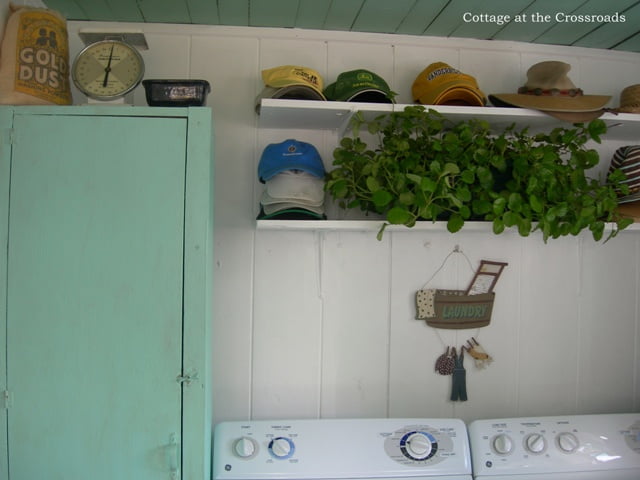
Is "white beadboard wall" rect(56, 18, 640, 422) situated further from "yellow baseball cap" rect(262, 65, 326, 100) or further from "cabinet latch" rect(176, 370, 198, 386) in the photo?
"cabinet latch" rect(176, 370, 198, 386)

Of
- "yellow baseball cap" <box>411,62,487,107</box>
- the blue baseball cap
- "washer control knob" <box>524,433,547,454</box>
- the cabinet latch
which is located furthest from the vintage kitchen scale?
"washer control knob" <box>524,433,547,454</box>

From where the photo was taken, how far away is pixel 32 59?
45.8 inches

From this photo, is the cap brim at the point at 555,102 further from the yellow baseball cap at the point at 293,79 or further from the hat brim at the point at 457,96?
the yellow baseball cap at the point at 293,79

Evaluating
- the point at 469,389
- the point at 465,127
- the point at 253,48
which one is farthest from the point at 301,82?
the point at 469,389

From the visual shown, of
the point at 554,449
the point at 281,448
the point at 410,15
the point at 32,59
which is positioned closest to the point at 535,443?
the point at 554,449

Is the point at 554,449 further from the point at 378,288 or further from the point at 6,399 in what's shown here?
the point at 6,399

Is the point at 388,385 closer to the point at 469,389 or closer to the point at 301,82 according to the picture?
the point at 469,389

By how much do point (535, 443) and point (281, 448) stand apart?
0.74 metres

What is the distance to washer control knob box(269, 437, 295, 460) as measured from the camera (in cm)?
132

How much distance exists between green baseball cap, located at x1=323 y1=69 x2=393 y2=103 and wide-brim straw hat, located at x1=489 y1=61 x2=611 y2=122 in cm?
36

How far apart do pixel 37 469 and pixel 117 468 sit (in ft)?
0.61

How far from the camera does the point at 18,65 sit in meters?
1.14

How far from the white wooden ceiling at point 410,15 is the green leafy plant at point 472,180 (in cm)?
35

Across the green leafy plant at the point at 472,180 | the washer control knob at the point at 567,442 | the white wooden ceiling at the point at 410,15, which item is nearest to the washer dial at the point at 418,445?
the washer control knob at the point at 567,442
